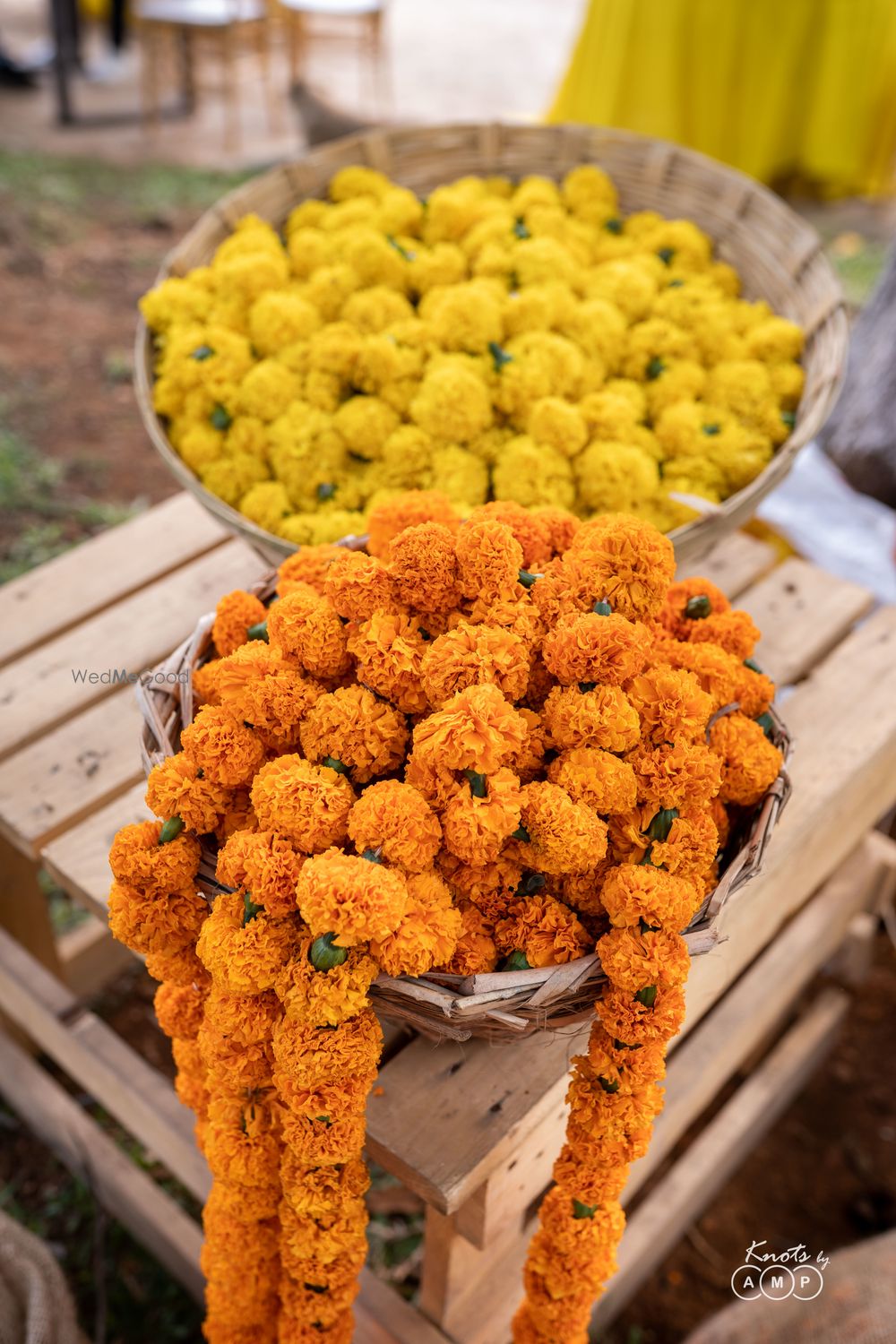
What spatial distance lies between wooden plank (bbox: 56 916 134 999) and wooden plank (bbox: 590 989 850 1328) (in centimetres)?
105

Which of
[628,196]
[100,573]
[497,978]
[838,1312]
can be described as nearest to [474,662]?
[497,978]

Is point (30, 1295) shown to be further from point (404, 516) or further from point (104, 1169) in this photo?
point (404, 516)

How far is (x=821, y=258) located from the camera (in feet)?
6.37

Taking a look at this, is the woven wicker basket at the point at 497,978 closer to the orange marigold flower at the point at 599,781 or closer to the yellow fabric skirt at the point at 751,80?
the orange marigold flower at the point at 599,781

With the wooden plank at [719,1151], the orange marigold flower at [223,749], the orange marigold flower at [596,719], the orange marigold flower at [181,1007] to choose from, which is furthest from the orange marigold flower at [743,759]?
the wooden plank at [719,1151]

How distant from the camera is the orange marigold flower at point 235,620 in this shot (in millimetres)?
1225

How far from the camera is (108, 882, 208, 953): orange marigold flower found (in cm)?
100

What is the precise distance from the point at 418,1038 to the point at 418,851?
17.1 inches

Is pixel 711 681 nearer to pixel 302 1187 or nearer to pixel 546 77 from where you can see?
pixel 302 1187

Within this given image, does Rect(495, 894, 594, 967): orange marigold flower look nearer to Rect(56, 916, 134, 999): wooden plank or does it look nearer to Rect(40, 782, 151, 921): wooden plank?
Rect(40, 782, 151, 921): wooden plank

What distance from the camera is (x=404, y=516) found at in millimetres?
1194

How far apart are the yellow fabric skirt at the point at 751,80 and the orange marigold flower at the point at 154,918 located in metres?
4.30

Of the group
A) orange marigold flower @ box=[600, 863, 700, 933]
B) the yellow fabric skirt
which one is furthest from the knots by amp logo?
the yellow fabric skirt

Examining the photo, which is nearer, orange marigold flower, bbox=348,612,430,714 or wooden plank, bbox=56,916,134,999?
orange marigold flower, bbox=348,612,430,714
